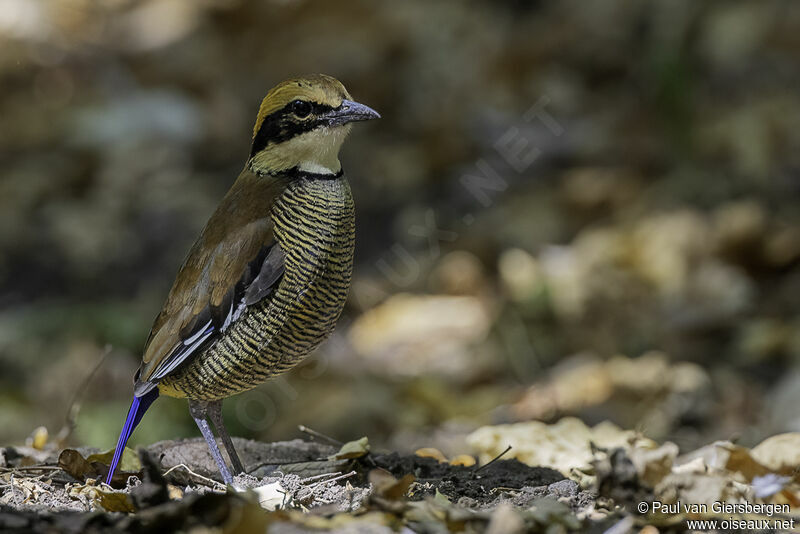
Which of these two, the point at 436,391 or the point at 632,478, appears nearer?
the point at 632,478

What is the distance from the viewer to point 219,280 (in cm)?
383

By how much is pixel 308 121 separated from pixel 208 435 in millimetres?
1279

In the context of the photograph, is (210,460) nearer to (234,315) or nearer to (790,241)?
(234,315)

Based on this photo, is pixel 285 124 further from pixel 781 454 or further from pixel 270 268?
pixel 781 454

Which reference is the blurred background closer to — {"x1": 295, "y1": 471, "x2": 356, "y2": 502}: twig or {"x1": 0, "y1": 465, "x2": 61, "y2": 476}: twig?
{"x1": 0, "y1": 465, "x2": 61, "y2": 476}: twig

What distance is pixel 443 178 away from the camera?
8.98 m

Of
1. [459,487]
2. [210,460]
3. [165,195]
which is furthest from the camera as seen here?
[165,195]

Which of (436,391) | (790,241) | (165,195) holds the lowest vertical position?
(436,391)

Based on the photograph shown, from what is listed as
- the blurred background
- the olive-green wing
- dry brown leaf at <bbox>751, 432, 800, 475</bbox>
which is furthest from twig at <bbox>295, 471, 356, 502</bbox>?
the blurred background

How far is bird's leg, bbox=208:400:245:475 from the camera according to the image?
4016mm

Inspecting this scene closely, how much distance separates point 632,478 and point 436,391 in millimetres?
3642

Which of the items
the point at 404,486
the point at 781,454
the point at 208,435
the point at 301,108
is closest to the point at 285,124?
the point at 301,108

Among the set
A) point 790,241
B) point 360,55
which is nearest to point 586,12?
point 360,55

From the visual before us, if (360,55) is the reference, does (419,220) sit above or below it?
below
